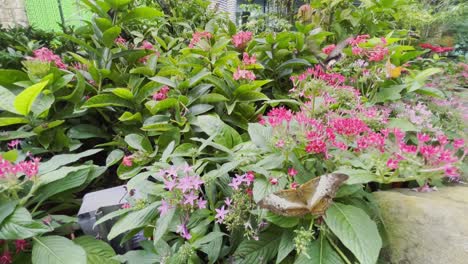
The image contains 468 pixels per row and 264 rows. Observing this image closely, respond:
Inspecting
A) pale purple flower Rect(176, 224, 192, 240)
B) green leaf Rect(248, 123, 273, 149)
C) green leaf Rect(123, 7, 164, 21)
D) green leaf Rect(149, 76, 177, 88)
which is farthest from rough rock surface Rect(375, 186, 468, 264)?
green leaf Rect(123, 7, 164, 21)

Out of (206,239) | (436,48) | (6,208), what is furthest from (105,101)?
(436,48)

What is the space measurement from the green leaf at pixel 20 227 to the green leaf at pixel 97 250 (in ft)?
0.58

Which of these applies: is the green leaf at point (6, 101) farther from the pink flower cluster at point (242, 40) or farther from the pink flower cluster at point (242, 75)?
the pink flower cluster at point (242, 40)

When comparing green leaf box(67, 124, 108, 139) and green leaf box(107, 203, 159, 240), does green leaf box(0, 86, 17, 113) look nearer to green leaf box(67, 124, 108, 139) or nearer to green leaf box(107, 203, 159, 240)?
green leaf box(67, 124, 108, 139)

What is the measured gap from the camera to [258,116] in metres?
1.44

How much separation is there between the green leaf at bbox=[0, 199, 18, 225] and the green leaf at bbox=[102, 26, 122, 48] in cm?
93

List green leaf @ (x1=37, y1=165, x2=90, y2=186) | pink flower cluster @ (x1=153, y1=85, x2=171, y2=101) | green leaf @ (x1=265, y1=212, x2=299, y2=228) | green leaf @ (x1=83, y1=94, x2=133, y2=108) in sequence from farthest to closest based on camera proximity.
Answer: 1. pink flower cluster @ (x1=153, y1=85, x2=171, y2=101)
2. green leaf @ (x1=83, y1=94, x2=133, y2=108)
3. green leaf @ (x1=37, y1=165, x2=90, y2=186)
4. green leaf @ (x1=265, y1=212, x2=299, y2=228)

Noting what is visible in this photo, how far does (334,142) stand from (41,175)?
944 millimetres

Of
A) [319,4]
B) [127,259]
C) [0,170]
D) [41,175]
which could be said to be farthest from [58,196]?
[319,4]

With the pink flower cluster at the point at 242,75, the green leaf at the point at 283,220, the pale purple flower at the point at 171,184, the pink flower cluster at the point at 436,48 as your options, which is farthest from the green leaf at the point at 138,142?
the pink flower cluster at the point at 436,48

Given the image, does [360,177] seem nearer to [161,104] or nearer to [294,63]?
[161,104]

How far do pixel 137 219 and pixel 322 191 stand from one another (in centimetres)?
53

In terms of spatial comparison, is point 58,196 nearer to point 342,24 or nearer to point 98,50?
point 98,50

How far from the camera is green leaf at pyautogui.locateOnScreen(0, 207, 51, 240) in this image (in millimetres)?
736
